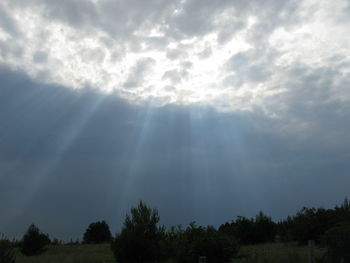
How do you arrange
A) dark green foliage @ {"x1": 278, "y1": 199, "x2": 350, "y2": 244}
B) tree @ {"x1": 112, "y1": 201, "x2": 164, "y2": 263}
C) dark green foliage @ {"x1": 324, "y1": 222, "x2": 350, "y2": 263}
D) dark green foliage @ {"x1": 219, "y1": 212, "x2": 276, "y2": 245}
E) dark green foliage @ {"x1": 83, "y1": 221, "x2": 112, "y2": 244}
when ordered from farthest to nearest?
dark green foliage @ {"x1": 83, "y1": 221, "x2": 112, "y2": 244} < dark green foliage @ {"x1": 219, "y1": 212, "x2": 276, "y2": 245} < dark green foliage @ {"x1": 278, "y1": 199, "x2": 350, "y2": 244} < tree @ {"x1": 112, "y1": 201, "x2": 164, "y2": 263} < dark green foliage @ {"x1": 324, "y1": 222, "x2": 350, "y2": 263}

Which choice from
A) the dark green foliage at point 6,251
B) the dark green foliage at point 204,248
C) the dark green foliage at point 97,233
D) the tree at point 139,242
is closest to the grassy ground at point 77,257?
the tree at point 139,242

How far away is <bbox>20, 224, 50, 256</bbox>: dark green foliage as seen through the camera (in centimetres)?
3859

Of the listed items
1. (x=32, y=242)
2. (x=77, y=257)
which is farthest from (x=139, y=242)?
(x=32, y=242)

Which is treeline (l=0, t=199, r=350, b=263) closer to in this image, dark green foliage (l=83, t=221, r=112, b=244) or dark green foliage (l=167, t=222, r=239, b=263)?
dark green foliage (l=167, t=222, r=239, b=263)

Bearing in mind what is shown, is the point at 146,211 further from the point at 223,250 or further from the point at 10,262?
the point at 10,262

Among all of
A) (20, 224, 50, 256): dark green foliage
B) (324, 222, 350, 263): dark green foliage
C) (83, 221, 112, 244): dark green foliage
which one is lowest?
(324, 222, 350, 263): dark green foliage

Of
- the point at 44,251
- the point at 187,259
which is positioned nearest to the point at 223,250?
the point at 187,259

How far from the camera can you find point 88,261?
24.7 meters

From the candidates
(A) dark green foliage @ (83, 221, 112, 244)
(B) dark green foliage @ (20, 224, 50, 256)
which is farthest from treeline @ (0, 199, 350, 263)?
(A) dark green foliage @ (83, 221, 112, 244)

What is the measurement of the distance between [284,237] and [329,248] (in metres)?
17.7

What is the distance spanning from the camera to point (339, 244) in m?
15.0

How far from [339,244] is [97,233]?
43.8 metres

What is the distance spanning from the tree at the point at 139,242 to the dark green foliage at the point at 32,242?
16.3 metres

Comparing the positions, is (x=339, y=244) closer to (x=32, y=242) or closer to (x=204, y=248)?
(x=204, y=248)
